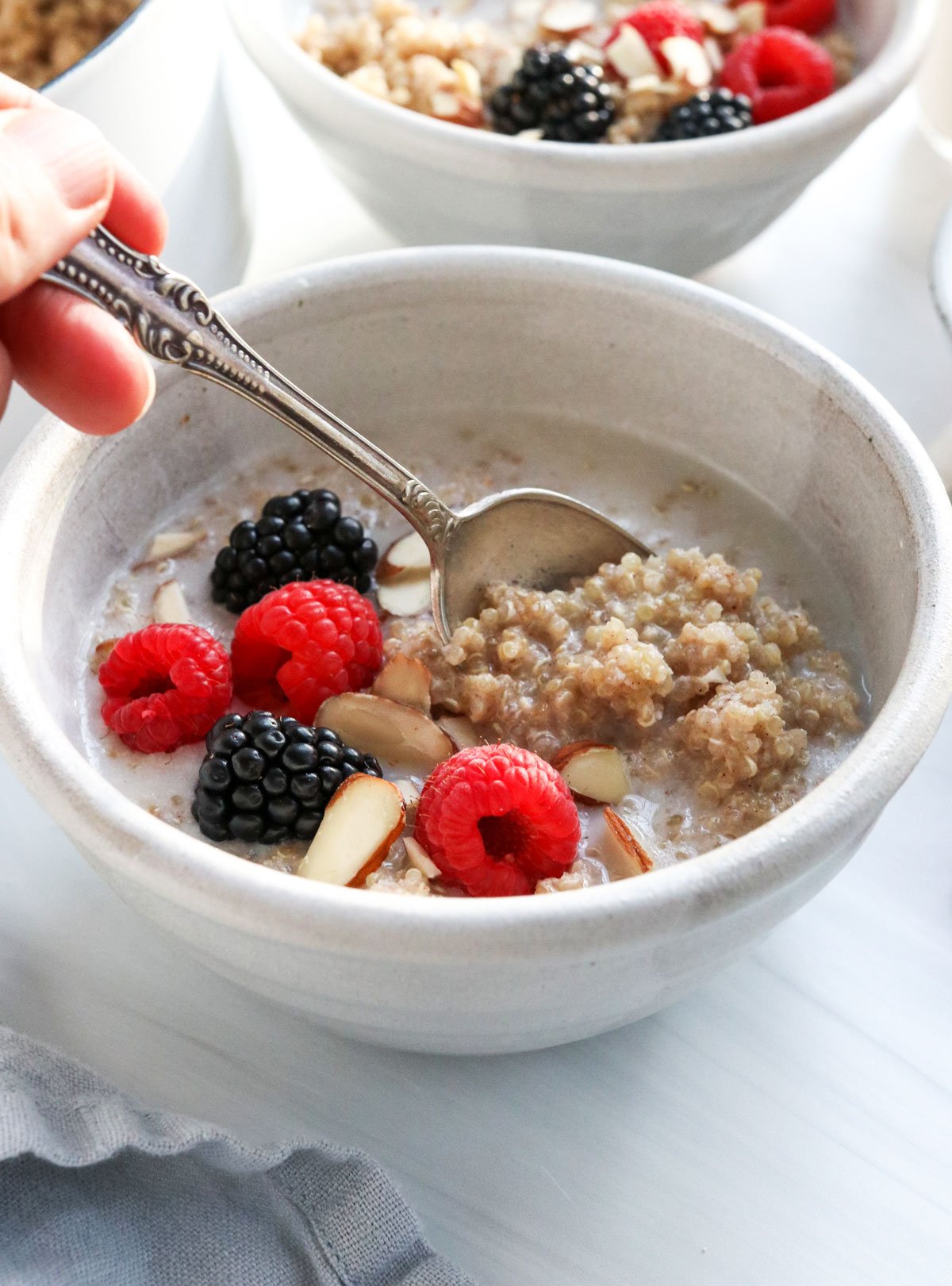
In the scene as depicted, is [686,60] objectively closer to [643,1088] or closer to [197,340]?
[197,340]

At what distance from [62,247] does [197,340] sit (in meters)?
0.15

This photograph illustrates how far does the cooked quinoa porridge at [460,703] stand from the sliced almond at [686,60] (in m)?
0.54

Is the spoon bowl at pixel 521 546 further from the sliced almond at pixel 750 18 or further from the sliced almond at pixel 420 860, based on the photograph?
the sliced almond at pixel 750 18

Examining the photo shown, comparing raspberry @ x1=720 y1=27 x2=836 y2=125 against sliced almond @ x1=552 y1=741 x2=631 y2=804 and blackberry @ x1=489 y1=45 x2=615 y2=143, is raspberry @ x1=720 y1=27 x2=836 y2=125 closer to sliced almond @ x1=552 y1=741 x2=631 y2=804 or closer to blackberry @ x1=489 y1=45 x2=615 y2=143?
blackberry @ x1=489 y1=45 x2=615 y2=143

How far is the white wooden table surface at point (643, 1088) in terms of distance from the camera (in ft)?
2.68

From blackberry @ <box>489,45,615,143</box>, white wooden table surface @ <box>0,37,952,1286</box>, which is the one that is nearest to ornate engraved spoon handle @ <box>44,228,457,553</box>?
white wooden table surface @ <box>0,37,952,1286</box>

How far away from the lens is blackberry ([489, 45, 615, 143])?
1306 mm

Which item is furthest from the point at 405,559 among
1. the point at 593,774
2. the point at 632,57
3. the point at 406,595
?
the point at 632,57

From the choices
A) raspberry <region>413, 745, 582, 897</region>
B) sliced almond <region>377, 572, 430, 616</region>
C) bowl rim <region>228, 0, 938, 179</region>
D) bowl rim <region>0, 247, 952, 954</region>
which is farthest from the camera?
bowl rim <region>228, 0, 938, 179</region>

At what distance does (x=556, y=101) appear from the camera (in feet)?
4.31

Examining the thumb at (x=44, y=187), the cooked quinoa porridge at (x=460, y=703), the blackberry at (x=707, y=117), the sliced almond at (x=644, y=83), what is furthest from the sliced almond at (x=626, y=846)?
the sliced almond at (x=644, y=83)

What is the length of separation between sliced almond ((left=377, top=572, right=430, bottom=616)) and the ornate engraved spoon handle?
Answer: 2.4 inches

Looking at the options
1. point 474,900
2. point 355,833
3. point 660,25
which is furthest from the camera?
point 660,25

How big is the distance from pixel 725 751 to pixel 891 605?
16 cm
